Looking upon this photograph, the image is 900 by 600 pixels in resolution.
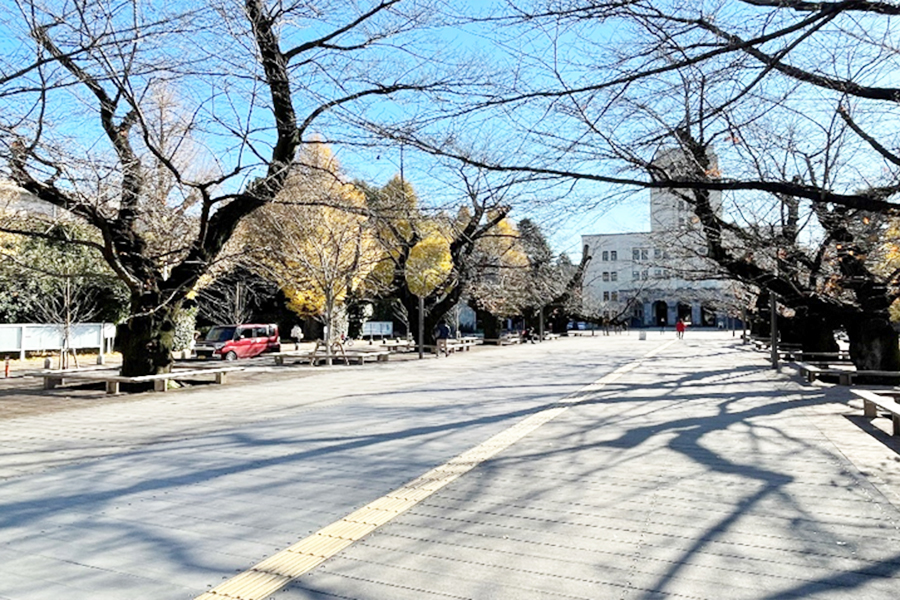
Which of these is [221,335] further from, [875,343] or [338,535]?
[338,535]

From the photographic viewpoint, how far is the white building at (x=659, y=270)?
1738 centimetres

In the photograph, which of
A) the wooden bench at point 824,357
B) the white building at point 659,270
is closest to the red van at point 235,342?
the white building at point 659,270

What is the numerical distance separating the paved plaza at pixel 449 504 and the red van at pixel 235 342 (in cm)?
1738

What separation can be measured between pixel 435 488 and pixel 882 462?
4.64 meters

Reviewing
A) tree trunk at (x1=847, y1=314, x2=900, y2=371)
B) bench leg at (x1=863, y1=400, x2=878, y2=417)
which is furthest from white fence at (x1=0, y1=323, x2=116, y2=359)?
tree trunk at (x1=847, y1=314, x2=900, y2=371)

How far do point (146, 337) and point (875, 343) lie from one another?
15.9 meters

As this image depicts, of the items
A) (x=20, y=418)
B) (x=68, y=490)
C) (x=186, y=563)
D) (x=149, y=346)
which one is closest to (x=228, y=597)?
(x=186, y=563)

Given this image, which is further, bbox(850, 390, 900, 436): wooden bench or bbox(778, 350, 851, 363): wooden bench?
bbox(778, 350, 851, 363): wooden bench

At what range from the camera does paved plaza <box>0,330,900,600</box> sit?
12.2ft

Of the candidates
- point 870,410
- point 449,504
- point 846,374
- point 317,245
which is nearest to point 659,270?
point 846,374

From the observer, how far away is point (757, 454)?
7.21 m

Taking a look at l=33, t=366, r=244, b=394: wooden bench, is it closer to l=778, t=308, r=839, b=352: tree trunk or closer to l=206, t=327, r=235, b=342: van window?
l=206, t=327, r=235, b=342: van window

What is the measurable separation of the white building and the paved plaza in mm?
4518

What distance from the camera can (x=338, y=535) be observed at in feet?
14.7
